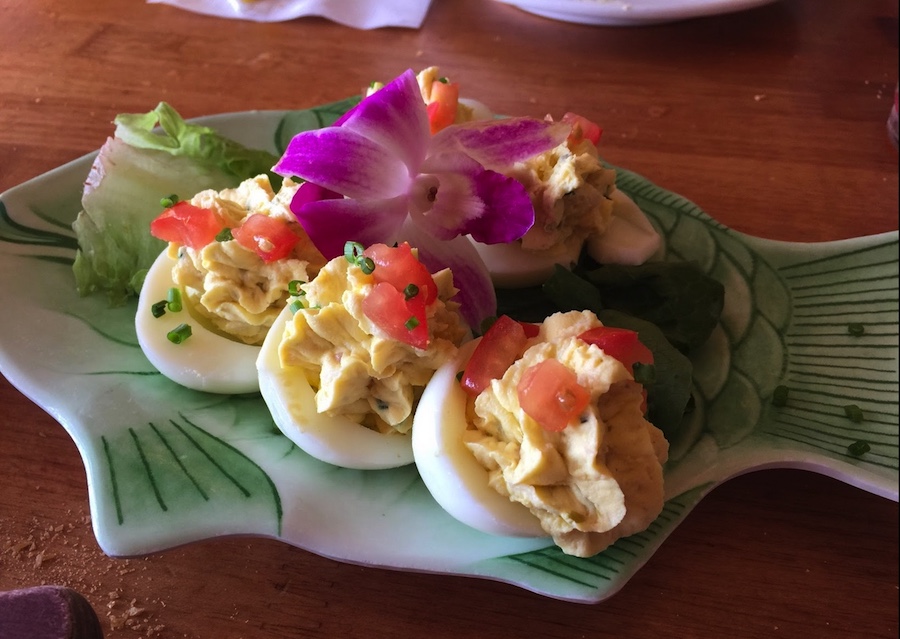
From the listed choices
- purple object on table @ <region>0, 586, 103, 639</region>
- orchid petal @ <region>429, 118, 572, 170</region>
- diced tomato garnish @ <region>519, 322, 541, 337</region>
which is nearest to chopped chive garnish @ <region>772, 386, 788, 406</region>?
diced tomato garnish @ <region>519, 322, 541, 337</region>

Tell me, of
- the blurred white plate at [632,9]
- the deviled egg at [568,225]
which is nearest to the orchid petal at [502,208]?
the deviled egg at [568,225]

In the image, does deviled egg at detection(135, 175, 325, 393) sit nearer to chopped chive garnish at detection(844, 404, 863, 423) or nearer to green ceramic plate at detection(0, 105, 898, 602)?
green ceramic plate at detection(0, 105, 898, 602)

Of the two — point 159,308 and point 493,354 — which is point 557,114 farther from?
point 159,308

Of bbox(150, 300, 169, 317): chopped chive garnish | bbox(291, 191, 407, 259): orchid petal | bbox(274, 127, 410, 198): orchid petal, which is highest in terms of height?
bbox(274, 127, 410, 198): orchid petal

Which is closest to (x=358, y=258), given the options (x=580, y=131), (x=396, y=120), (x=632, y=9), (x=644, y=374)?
(x=396, y=120)

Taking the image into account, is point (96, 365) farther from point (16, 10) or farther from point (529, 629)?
point (16, 10)

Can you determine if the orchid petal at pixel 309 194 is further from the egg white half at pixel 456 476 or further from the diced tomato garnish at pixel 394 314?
the egg white half at pixel 456 476
